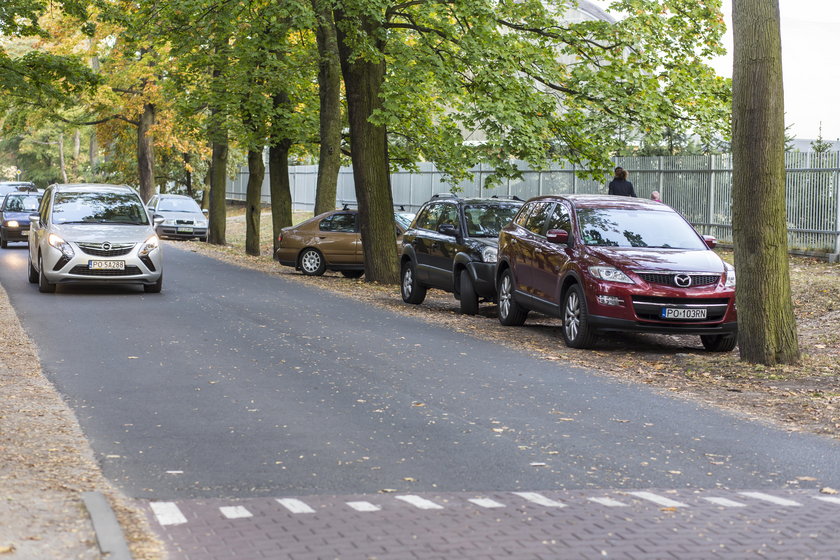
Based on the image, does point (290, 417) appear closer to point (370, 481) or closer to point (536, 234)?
point (370, 481)

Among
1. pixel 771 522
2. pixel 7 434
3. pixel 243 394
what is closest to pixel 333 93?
pixel 243 394

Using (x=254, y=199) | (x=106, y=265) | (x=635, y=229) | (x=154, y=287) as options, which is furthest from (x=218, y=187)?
(x=635, y=229)

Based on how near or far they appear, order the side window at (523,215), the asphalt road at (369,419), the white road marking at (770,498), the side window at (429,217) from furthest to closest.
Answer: the side window at (429,217) → the side window at (523,215) → the asphalt road at (369,419) → the white road marking at (770,498)

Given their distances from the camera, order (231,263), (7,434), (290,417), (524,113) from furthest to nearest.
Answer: (231,263), (524,113), (290,417), (7,434)

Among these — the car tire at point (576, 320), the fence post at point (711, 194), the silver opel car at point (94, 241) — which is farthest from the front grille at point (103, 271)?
the fence post at point (711, 194)

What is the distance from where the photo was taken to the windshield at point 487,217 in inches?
755

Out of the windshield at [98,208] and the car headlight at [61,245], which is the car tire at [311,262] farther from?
the car headlight at [61,245]

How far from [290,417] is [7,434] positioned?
206 cm

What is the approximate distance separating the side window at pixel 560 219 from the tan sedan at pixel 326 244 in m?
11.1

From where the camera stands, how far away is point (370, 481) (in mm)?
7258

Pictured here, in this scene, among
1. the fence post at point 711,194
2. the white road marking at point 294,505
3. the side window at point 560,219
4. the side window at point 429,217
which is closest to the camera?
Result: the white road marking at point 294,505

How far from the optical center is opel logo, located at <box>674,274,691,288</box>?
1399cm

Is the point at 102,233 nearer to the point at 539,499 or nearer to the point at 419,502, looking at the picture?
the point at 419,502

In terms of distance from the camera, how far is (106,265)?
64.0ft
